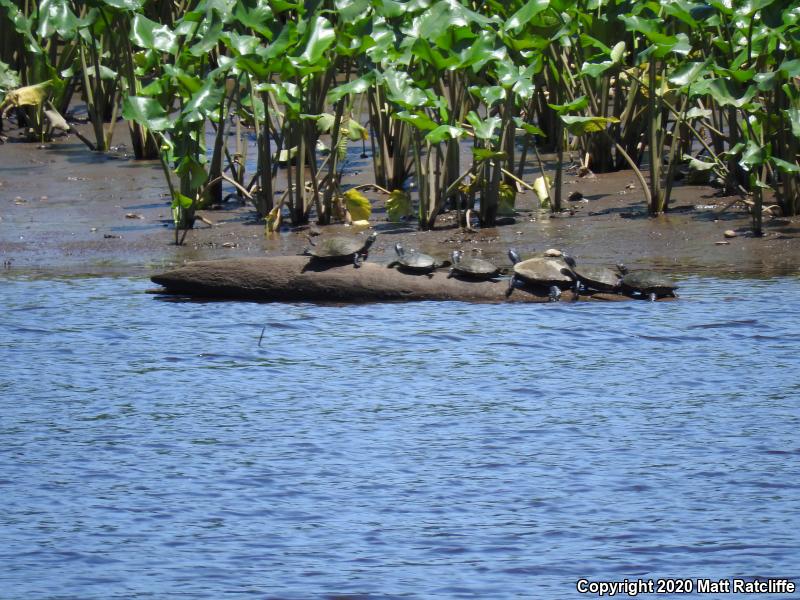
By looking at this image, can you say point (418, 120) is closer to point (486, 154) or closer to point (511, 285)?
point (486, 154)

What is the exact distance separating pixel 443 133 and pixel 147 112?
1939 millimetres

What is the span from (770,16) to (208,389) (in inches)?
187

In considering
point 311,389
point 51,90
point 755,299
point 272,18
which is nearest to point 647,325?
point 755,299

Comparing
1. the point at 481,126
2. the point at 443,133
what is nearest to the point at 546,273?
the point at 443,133

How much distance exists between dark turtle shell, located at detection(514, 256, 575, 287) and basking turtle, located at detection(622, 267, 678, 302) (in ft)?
1.02

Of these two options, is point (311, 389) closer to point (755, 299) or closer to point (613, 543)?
point (613, 543)

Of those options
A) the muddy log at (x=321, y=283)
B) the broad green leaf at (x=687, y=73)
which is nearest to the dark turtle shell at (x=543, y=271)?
the muddy log at (x=321, y=283)

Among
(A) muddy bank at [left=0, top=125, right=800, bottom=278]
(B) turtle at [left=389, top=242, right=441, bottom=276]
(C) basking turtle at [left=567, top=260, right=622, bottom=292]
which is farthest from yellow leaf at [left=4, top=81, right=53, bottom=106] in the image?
(C) basking turtle at [left=567, top=260, right=622, bottom=292]

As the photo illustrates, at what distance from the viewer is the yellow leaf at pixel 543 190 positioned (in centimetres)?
1022

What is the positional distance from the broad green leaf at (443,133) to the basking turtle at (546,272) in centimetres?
127

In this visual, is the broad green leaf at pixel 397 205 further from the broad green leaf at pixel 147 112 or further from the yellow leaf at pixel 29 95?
the yellow leaf at pixel 29 95

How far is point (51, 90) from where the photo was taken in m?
12.8

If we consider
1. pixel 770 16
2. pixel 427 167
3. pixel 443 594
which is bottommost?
pixel 443 594

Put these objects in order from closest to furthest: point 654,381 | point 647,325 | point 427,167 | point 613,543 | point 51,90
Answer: point 613,543, point 654,381, point 647,325, point 427,167, point 51,90
